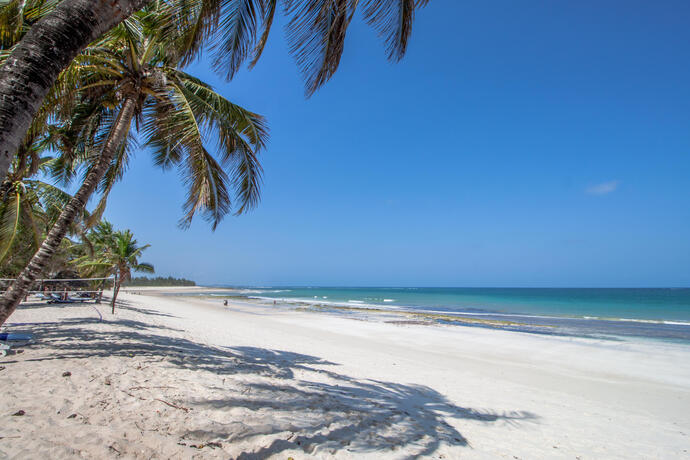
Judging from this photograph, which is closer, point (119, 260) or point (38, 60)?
point (38, 60)

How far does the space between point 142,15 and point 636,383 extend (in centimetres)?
1374

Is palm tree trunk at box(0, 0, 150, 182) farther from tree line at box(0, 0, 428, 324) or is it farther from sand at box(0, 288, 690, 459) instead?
sand at box(0, 288, 690, 459)

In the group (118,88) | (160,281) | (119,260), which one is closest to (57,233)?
(118,88)

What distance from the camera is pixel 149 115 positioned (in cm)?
662

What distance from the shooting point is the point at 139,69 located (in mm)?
5480

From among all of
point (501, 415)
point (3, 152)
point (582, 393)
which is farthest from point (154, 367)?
point (582, 393)

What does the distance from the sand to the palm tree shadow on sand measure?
0.02 meters

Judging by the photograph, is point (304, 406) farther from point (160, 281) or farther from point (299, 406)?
point (160, 281)

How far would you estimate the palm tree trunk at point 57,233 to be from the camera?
407cm

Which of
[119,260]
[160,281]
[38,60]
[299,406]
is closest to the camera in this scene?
[38,60]

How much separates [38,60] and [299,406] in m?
4.05

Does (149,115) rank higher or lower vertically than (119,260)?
higher

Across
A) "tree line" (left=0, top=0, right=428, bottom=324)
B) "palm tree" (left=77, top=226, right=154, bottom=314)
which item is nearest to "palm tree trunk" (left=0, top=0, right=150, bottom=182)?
"tree line" (left=0, top=0, right=428, bottom=324)

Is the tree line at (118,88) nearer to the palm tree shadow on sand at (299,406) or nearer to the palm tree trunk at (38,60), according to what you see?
the palm tree trunk at (38,60)
